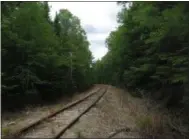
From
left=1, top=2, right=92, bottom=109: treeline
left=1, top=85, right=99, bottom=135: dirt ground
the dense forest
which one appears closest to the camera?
left=1, top=85, right=99, bottom=135: dirt ground

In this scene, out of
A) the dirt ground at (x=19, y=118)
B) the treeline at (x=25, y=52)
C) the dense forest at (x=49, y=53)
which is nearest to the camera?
the dirt ground at (x=19, y=118)

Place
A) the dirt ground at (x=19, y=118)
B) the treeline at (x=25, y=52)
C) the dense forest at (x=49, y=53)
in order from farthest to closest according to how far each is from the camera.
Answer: the treeline at (x=25, y=52) < the dense forest at (x=49, y=53) < the dirt ground at (x=19, y=118)

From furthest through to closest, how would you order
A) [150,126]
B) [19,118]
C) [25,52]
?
[25,52] → [19,118] → [150,126]

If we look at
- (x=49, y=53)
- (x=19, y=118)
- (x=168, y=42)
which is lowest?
(x=19, y=118)

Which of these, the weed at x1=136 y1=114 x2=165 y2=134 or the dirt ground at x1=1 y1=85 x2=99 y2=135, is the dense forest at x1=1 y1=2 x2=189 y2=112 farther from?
the weed at x1=136 y1=114 x2=165 y2=134

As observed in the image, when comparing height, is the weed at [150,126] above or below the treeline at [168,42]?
below

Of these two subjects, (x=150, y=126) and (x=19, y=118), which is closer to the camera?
(x=150, y=126)

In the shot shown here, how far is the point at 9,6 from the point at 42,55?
633 cm

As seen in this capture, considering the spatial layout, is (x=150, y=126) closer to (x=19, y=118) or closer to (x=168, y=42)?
(x=168, y=42)

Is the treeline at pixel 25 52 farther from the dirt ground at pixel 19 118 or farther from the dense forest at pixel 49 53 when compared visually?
the dirt ground at pixel 19 118

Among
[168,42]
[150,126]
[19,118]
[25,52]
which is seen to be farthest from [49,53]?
[150,126]

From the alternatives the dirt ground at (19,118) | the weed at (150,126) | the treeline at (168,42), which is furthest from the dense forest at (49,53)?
the weed at (150,126)

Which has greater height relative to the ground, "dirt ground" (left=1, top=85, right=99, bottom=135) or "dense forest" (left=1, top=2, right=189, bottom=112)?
"dense forest" (left=1, top=2, right=189, bottom=112)

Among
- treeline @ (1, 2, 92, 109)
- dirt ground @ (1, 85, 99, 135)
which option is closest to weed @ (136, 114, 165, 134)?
dirt ground @ (1, 85, 99, 135)
